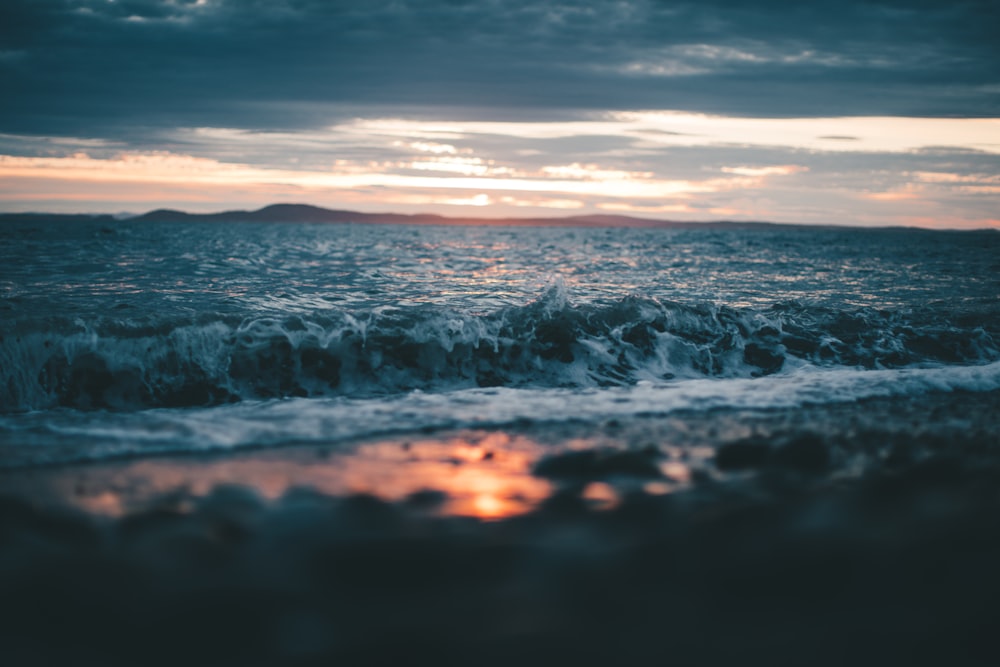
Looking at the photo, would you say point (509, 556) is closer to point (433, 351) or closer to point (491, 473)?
point (491, 473)

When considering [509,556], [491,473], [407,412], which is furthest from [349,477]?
[407,412]

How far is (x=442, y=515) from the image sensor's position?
349 cm

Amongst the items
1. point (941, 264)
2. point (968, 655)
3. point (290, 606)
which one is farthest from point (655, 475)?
point (941, 264)

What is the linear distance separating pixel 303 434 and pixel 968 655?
413 cm

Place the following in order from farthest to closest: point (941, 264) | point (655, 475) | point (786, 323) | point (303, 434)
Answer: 1. point (941, 264)
2. point (786, 323)
3. point (303, 434)
4. point (655, 475)

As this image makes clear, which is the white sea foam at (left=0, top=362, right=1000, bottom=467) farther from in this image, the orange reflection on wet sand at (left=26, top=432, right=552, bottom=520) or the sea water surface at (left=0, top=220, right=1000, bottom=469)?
the orange reflection on wet sand at (left=26, top=432, right=552, bottom=520)

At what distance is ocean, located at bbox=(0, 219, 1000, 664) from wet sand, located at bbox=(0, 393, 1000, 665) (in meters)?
0.02

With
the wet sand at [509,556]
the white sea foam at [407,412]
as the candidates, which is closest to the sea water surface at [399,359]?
the white sea foam at [407,412]

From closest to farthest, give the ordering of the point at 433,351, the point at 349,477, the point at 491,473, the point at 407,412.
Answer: the point at 349,477 < the point at 491,473 < the point at 407,412 < the point at 433,351

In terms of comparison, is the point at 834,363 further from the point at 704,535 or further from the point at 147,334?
the point at 147,334

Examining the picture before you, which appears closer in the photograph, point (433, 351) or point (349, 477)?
point (349, 477)

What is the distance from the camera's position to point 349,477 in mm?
4090

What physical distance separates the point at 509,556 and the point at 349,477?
1.42 m

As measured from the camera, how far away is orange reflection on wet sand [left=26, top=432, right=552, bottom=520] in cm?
370
